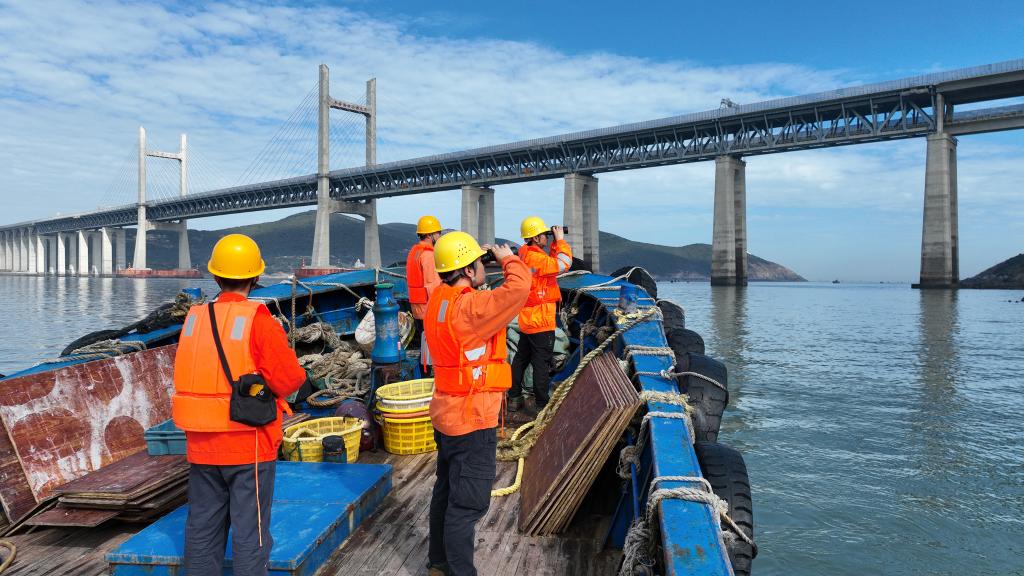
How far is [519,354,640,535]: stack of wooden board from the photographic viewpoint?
342 cm

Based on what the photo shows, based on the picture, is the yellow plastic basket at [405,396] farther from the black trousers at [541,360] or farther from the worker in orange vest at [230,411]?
the worker in orange vest at [230,411]

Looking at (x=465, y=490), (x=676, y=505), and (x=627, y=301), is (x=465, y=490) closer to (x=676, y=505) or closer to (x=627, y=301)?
(x=676, y=505)

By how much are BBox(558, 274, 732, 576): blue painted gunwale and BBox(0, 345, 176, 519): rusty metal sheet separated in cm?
391

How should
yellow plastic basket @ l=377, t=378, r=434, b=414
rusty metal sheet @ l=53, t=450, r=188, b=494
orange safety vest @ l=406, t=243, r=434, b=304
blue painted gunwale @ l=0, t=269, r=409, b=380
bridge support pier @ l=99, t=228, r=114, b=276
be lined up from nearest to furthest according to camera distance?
rusty metal sheet @ l=53, t=450, r=188, b=494 → yellow plastic basket @ l=377, t=378, r=434, b=414 → orange safety vest @ l=406, t=243, r=434, b=304 → blue painted gunwale @ l=0, t=269, r=409, b=380 → bridge support pier @ l=99, t=228, r=114, b=276

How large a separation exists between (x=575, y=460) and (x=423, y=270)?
3.10 meters

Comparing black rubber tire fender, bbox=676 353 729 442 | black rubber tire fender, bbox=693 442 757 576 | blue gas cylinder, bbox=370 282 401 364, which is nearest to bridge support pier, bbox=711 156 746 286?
black rubber tire fender, bbox=676 353 729 442

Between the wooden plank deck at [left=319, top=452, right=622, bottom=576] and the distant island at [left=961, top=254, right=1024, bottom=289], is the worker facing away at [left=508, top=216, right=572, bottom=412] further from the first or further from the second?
the distant island at [left=961, top=254, right=1024, bottom=289]

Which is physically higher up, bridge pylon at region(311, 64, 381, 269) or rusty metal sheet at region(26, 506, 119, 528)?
bridge pylon at region(311, 64, 381, 269)

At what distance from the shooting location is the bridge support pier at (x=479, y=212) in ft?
236

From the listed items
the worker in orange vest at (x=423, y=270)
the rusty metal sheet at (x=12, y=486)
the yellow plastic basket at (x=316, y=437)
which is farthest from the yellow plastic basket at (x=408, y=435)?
the rusty metal sheet at (x=12, y=486)

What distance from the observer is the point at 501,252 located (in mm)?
3178

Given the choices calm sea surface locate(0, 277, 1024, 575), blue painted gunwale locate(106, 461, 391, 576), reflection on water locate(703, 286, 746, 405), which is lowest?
calm sea surface locate(0, 277, 1024, 575)

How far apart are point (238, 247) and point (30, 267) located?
162m

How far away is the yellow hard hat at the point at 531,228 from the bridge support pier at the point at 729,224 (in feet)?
189
